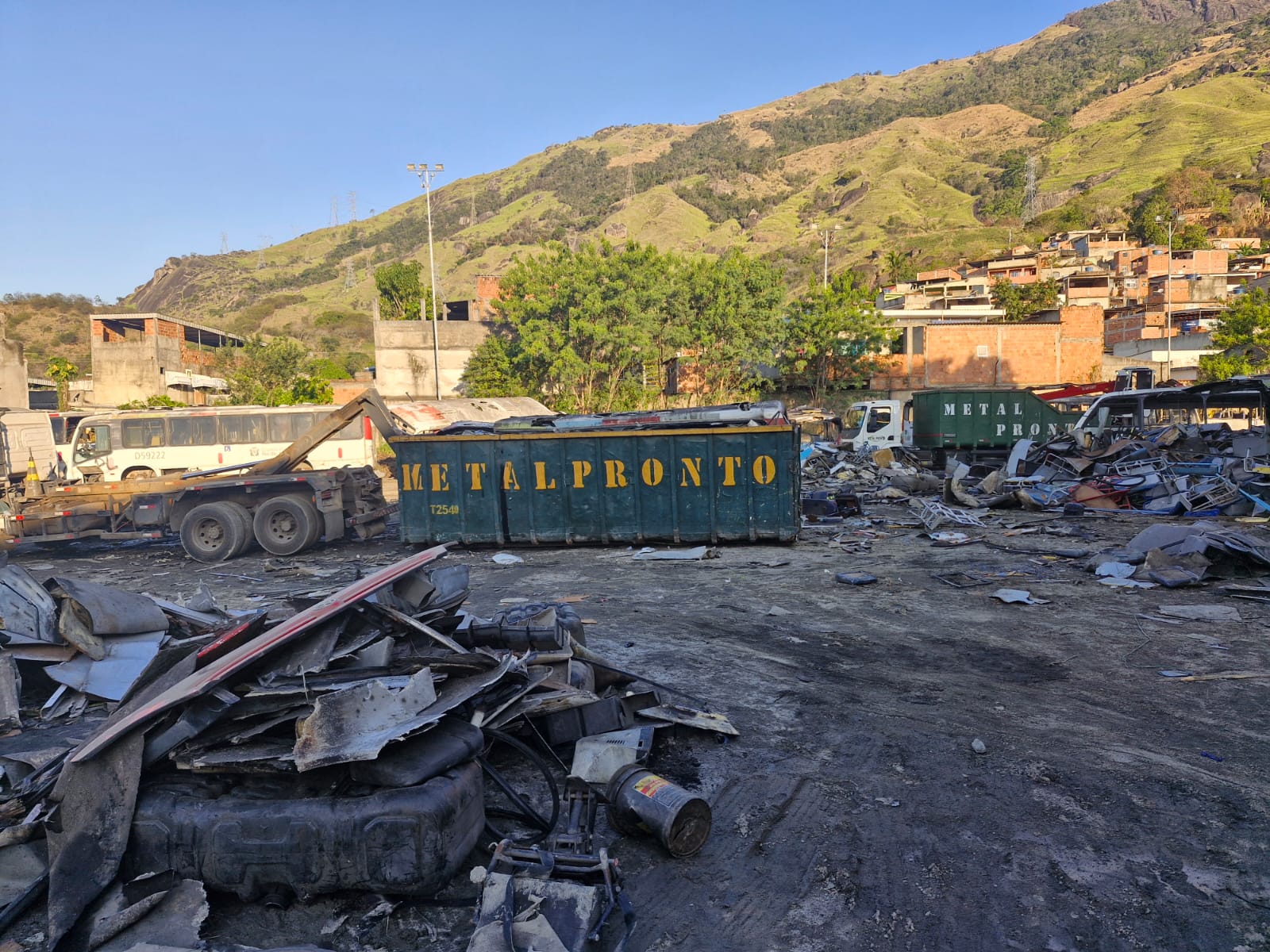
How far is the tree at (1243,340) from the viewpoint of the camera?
31.9 m

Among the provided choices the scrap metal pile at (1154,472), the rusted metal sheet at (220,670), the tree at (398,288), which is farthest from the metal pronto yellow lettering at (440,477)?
the tree at (398,288)

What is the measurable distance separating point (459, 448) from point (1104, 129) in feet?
460

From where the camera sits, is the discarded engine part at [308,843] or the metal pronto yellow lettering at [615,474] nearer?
the discarded engine part at [308,843]

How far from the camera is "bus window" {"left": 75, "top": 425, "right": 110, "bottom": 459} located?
642 inches

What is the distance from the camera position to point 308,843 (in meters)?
3.28

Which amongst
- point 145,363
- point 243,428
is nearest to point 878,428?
point 243,428

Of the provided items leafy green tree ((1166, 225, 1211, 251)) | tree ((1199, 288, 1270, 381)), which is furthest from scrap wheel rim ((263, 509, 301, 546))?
leafy green tree ((1166, 225, 1211, 251))

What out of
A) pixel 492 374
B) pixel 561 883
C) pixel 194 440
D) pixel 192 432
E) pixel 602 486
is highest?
pixel 492 374

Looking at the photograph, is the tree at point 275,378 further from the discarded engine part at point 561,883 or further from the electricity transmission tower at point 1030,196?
the electricity transmission tower at point 1030,196

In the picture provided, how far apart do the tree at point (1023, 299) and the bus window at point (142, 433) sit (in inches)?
1739

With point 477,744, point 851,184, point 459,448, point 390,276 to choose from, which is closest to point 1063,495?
point 459,448

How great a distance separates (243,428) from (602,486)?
464 inches

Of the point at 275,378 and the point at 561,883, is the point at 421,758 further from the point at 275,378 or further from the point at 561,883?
the point at 275,378

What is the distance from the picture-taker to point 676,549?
39.2 ft
